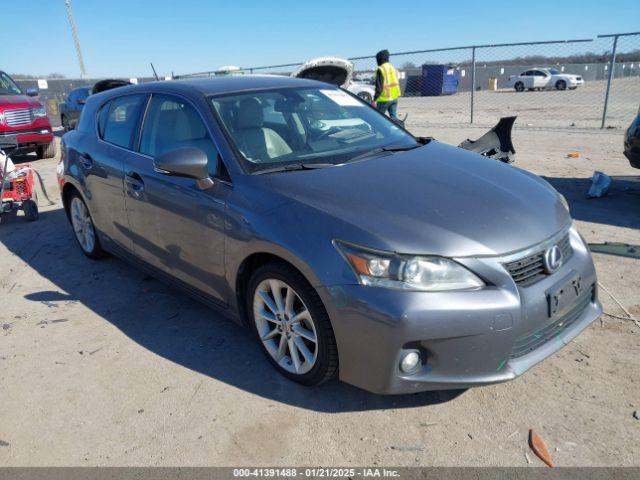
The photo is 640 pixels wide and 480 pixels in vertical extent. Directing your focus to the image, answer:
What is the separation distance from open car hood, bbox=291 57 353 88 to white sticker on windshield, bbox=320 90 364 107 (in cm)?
526

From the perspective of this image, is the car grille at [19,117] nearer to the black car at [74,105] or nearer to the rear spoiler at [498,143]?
the black car at [74,105]

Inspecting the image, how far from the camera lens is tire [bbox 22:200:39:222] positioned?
6.51m

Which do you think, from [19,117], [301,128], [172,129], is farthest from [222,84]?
[19,117]

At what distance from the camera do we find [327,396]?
2799 millimetres

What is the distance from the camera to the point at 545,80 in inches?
1384

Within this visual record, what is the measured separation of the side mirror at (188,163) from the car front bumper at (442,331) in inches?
43.8

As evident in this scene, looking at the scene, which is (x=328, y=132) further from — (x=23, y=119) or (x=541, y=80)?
(x=541, y=80)

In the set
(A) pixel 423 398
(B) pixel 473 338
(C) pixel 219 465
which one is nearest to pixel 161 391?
(C) pixel 219 465

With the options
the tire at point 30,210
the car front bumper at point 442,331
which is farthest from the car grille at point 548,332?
the tire at point 30,210

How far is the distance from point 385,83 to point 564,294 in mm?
8305

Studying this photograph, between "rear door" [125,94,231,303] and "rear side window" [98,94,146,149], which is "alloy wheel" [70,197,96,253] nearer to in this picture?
"rear side window" [98,94,146,149]

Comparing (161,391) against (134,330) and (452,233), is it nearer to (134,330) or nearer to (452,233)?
(134,330)

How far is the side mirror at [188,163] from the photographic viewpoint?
296cm

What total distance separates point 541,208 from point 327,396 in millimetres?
1551
